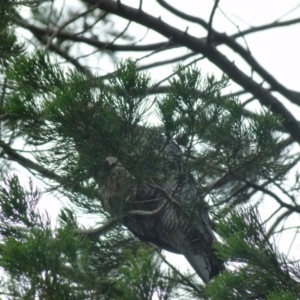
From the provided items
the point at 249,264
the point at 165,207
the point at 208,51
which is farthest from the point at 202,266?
the point at 249,264

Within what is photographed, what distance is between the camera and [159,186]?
3.88 metres

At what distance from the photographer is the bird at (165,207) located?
3.77m

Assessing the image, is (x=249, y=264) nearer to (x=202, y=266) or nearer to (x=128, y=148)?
(x=128, y=148)

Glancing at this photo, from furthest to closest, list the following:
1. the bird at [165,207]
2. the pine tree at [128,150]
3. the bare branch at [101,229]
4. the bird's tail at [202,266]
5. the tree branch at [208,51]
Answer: the tree branch at [208,51] → the bird's tail at [202,266] → the bare branch at [101,229] → the bird at [165,207] → the pine tree at [128,150]

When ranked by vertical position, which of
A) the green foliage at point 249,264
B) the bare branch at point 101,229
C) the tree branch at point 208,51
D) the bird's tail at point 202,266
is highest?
the tree branch at point 208,51

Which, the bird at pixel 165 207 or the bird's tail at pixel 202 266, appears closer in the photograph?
the bird at pixel 165 207

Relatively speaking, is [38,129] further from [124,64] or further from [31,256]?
[31,256]

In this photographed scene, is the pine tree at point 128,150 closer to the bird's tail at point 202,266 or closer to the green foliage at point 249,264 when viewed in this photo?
the green foliage at point 249,264

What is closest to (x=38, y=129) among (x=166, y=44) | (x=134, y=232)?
(x=134, y=232)

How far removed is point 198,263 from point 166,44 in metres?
1.60

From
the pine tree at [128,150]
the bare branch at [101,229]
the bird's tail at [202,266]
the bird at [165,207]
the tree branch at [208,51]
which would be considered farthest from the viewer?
the tree branch at [208,51]

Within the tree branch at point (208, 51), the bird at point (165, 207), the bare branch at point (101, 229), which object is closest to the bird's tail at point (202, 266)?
the bird at point (165, 207)

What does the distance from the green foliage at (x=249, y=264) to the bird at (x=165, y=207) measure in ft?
1.29

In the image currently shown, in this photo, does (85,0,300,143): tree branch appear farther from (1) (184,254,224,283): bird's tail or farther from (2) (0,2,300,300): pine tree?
(2) (0,2,300,300): pine tree
